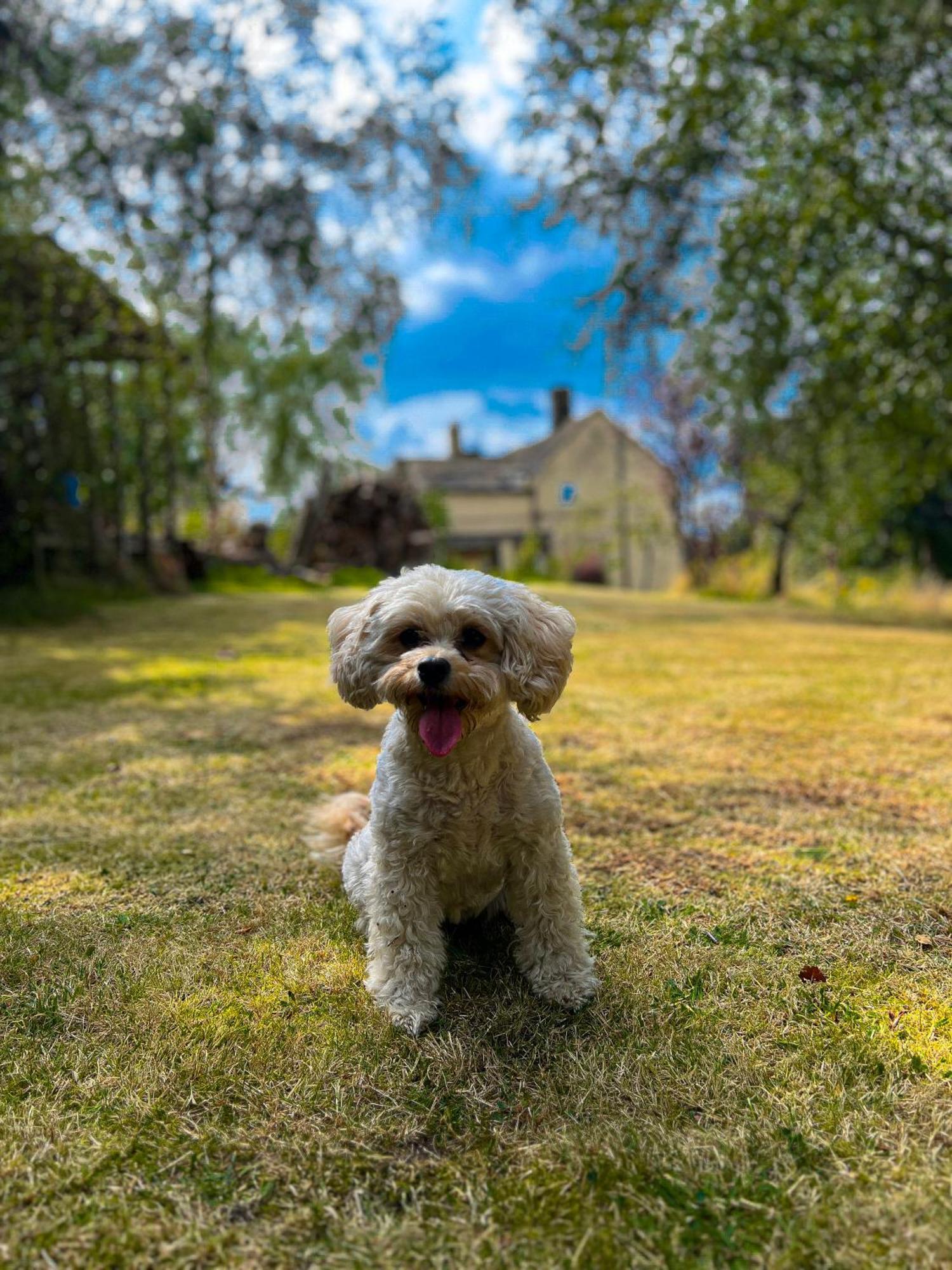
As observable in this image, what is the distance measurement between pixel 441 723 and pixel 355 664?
1.14ft

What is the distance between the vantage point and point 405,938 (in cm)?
239

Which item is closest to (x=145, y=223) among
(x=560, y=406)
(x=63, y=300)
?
(x=63, y=300)

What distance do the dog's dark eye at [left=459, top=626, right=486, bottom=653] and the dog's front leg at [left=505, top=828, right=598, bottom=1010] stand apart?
0.58 m

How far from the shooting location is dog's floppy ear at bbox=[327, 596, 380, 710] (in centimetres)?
251

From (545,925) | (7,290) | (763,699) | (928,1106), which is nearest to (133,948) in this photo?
(545,925)

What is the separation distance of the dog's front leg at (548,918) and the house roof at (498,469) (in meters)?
33.2

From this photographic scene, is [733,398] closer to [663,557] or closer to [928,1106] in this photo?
[928,1106]

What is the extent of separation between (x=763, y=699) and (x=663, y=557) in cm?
2995

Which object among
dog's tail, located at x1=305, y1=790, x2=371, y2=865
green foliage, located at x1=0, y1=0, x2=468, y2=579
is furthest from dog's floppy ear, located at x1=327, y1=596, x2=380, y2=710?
green foliage, located at x1=0, y1=0, x2=468, y2=579

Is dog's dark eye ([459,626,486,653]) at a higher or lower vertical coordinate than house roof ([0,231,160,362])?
lower

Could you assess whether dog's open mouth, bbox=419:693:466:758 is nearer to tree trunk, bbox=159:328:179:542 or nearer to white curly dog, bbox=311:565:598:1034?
white curly dog, bbox=311:565:598:1034

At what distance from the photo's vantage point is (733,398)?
13984 millimetres

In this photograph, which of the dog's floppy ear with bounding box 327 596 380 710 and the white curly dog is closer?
the white curly dog

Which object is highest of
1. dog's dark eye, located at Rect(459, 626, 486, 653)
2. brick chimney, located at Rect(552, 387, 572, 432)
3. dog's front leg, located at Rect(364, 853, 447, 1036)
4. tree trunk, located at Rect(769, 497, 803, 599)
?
brick chimney, located at Rect(552, 387, 572, 432)
